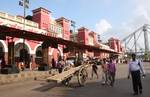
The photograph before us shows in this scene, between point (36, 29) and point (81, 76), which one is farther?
point (36, 29)

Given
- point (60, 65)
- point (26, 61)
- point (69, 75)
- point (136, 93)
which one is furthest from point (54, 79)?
point (26, 61)

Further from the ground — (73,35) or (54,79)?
(73,35)

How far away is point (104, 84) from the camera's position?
18.7 meters

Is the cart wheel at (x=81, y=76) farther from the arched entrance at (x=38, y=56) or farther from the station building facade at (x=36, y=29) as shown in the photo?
the arched entrance at (x=38, y=56)

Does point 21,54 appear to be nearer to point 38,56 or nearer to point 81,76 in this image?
point 38,56

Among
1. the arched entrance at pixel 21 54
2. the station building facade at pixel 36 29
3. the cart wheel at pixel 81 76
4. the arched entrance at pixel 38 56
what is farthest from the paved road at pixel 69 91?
A: the arched entrance at pixel 38 56

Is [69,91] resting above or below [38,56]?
below

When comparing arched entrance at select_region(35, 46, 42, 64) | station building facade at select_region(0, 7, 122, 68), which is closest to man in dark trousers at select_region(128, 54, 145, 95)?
station building facade at select_region(0, 7, 122, 68)

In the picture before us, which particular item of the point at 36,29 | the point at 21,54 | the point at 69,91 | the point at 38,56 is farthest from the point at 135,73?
the point at 38,56

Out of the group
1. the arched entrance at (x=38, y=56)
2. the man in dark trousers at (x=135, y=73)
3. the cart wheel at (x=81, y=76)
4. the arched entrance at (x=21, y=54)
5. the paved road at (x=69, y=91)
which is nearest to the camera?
the man in dark trousers at (x=135, y=73)

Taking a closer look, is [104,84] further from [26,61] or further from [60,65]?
[26,61]

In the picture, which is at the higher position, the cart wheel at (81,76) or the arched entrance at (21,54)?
the arched entrance at (21,54)

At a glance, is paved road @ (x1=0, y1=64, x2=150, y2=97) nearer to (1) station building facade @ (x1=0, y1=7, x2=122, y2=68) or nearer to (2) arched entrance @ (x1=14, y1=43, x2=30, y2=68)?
(1) station building facade @ (x1=0, y1=7, x2=122, y2=68)

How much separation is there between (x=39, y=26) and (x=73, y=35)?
85.9ft
